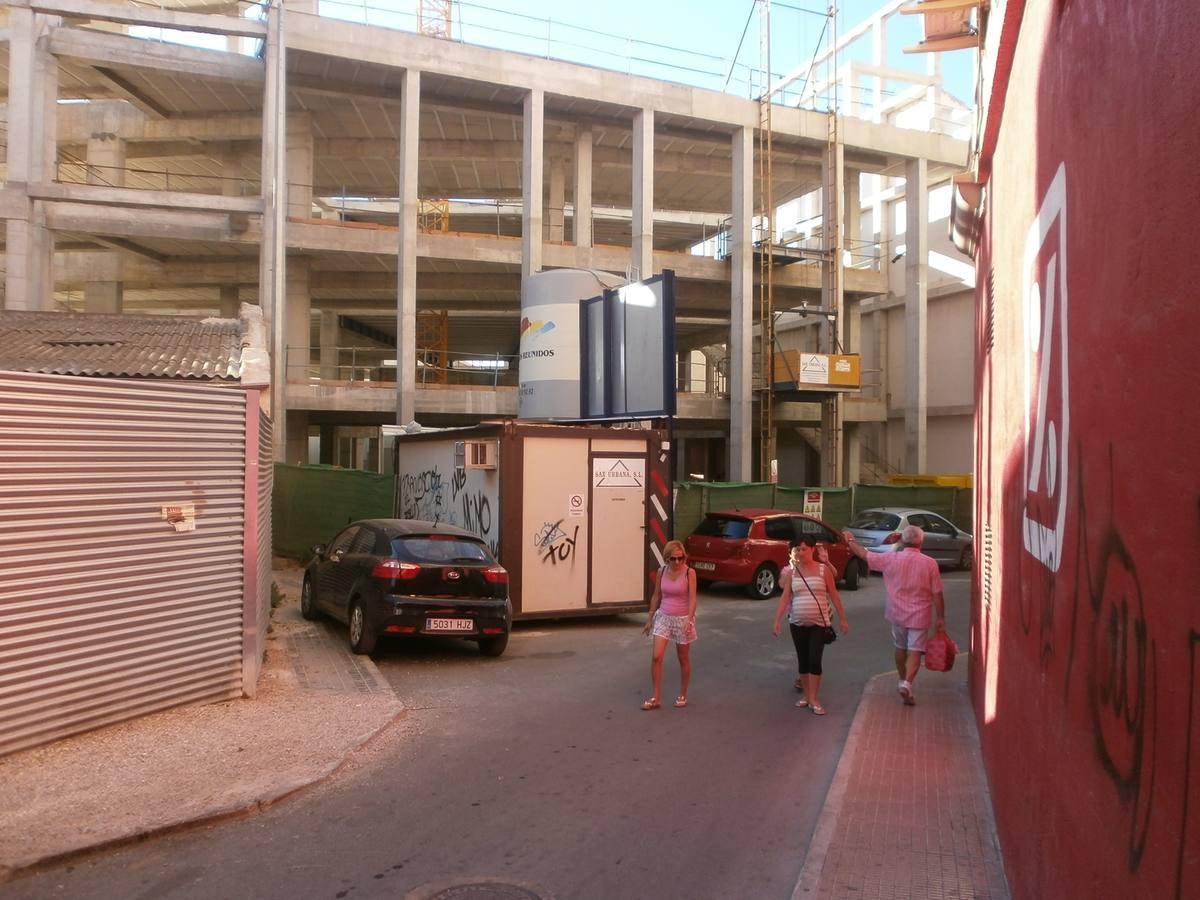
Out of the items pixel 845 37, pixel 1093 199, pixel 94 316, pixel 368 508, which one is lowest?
pixel 368 508

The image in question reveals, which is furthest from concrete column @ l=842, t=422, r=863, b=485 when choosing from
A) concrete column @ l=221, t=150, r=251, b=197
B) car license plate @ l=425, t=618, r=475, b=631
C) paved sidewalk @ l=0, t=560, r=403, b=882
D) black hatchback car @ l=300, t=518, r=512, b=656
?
paved sidewalk @ l=0, t=560, r=403, b=882

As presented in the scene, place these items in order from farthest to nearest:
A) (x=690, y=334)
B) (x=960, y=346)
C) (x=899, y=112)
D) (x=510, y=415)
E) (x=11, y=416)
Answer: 1. (x=899, y=112)
2. (x=690, y=334)
3. (x=960, y=346)
4. (x=510, y=415)
5. (x=11, y=416)

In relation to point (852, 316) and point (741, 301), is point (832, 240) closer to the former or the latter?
point (852, 316)

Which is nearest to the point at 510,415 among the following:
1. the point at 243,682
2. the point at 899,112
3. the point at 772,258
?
the point at 772,258

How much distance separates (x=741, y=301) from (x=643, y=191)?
15.3 feet

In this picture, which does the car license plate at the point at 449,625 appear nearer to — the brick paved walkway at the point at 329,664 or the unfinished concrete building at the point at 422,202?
the brick paved walkway at the point at 329,664

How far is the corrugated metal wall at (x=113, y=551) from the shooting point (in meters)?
6.67

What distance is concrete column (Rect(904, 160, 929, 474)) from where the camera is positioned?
114ft

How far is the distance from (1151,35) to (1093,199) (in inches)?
30.1

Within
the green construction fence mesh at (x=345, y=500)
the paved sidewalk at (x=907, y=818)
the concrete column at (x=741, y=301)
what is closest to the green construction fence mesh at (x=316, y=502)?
the green construction fence mesh at (x=345, y=500)

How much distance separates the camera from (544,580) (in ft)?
44.1

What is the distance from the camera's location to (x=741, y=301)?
31.7 m

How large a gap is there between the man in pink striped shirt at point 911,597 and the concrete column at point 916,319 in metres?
26.8

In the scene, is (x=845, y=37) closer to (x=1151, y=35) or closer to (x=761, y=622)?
(x=761, y=622)
